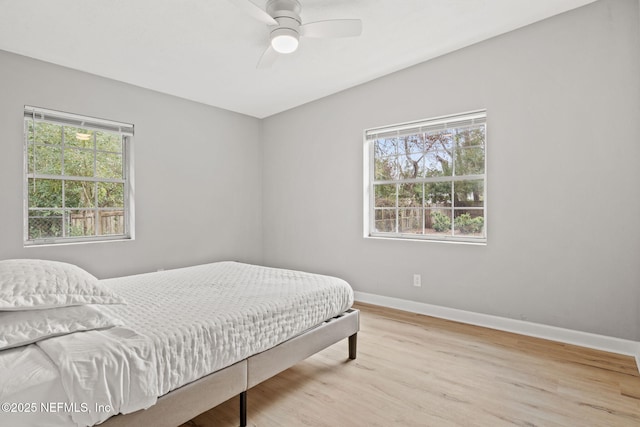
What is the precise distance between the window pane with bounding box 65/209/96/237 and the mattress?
1340mm

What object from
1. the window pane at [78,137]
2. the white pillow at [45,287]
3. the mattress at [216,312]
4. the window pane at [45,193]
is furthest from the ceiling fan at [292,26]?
the window pane at [45,193]

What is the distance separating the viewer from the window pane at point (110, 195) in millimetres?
3588

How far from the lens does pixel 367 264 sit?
158 inches

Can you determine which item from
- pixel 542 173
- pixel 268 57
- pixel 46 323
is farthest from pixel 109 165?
pixel 542 173

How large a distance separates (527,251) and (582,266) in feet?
1.30

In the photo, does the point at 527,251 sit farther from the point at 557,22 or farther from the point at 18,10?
the point at 18,10

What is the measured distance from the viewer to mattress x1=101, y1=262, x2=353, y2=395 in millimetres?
1496

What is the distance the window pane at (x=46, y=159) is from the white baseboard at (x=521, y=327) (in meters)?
3.54

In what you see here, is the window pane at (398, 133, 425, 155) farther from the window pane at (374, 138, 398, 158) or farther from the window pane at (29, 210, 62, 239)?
the window pane at (29, 210, 62, 239)

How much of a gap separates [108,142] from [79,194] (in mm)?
622

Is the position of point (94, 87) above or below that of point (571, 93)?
above

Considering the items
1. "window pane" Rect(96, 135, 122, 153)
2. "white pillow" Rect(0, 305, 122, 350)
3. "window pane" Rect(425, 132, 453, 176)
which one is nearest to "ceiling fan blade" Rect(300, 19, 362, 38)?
"window pane" Rect(425, 132, 453, 176)

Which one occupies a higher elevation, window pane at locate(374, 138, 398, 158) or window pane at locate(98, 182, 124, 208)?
window pane at locate(374, 138, 398, 158)

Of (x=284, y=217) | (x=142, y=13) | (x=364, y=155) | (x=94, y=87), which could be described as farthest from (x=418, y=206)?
(x=94, y=87)
